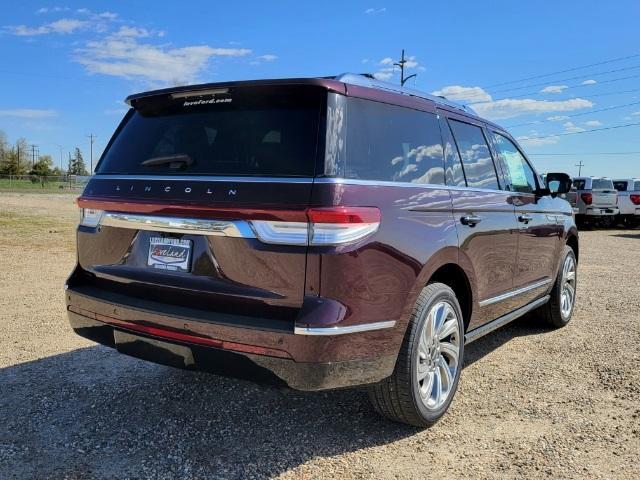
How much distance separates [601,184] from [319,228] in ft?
70.0

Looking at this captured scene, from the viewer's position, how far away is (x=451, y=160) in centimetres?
369

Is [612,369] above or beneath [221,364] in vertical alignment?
beneath

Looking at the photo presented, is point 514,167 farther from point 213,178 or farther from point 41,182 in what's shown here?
point 41,182

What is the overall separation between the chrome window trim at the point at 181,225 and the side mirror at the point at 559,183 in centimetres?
364

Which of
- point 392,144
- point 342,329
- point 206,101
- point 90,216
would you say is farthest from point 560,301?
point 90,216

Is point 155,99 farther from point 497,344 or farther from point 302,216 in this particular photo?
point 497,344

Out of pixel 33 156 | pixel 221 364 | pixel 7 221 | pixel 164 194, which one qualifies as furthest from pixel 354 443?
pixel 33 156

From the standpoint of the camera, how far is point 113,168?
3299 mm

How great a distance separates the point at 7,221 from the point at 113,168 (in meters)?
14.7

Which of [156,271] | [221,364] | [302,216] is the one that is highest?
[302,216]

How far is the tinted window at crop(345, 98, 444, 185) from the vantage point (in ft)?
9.30

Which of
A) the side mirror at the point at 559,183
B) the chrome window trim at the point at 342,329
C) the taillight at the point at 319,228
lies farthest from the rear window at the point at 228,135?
the side mirror at the point at 559,183

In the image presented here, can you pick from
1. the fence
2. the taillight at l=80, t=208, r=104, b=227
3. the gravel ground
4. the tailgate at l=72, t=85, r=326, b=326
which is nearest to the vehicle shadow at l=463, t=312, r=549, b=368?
the gravel ground

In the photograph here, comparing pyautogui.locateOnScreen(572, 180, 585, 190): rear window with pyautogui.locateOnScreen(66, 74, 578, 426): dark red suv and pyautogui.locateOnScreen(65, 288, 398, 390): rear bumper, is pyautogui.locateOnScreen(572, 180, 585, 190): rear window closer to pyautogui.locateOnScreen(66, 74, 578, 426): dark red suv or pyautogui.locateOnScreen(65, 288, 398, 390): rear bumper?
pyautogui.locateOnScreen(66, 74, 578, 426): dark red suv
